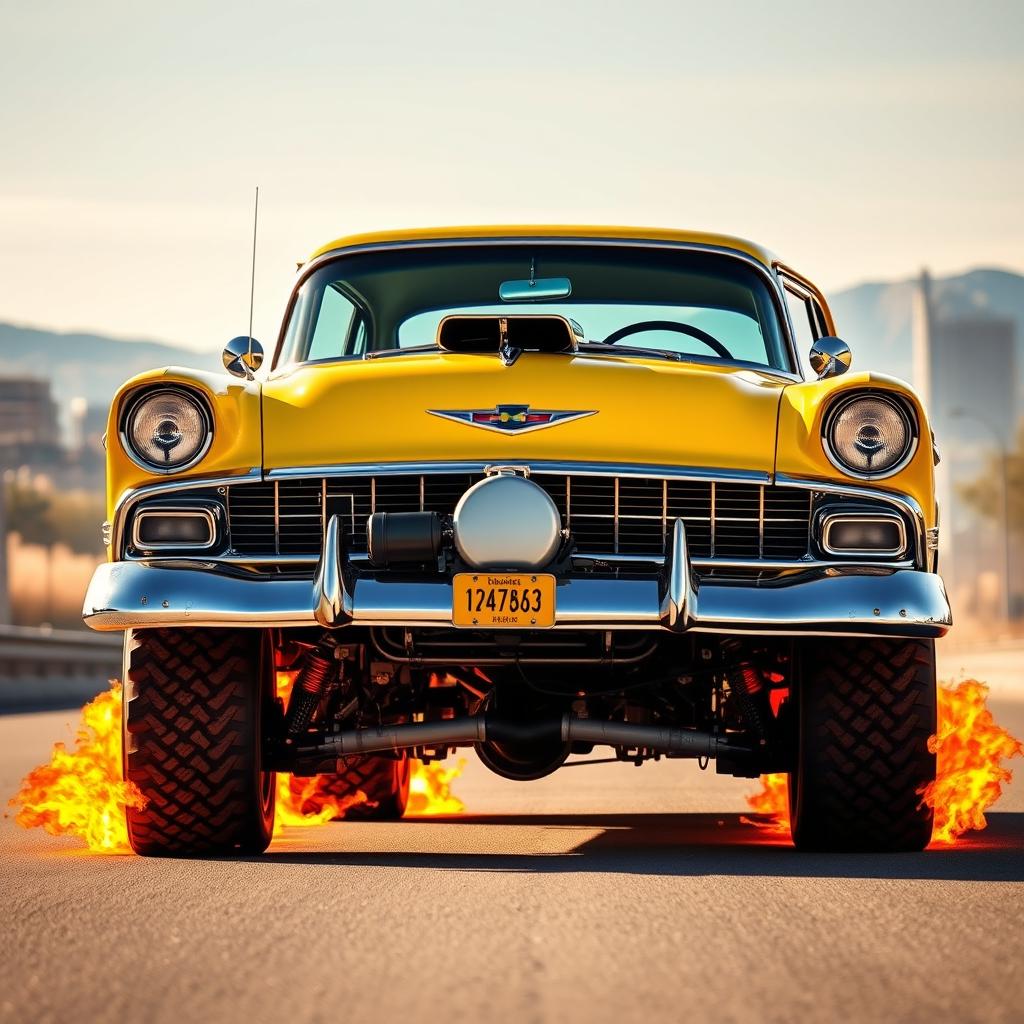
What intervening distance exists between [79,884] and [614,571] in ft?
5.97

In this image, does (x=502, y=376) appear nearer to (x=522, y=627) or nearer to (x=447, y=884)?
(x=522, y=627)

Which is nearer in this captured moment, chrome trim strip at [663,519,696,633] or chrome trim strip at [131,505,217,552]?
chrome trim strip at [663,519,696,633]

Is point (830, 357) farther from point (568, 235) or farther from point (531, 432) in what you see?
point (531, 432)

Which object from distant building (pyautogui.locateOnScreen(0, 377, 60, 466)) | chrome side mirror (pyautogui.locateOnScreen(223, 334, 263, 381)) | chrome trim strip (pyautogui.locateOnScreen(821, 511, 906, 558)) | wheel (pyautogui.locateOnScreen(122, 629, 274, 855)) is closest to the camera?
wheel (pyautogui.locateOnScreen(122, 629, 274, 855))

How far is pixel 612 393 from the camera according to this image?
637cm

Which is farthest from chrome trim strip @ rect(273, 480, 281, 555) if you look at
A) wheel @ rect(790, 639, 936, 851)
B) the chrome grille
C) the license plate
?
wheel @ rect(790, 639, 936, 851)

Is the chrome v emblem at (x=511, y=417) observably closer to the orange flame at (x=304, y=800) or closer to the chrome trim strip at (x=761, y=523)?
the chrome trim strip at (x=761, y=523)

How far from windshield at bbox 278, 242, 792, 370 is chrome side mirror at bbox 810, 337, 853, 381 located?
34 centimetres

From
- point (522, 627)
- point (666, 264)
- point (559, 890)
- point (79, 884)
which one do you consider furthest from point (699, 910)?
point (666, 264)

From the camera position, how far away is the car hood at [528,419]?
625cm

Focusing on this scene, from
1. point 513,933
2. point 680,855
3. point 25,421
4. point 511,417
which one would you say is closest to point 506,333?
point 511,417

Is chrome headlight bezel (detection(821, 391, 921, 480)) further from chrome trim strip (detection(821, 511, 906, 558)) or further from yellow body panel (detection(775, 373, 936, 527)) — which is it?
chrome trim strip (detection(821, 511, 906, 558))

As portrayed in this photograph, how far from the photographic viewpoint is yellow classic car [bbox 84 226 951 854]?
5.98m

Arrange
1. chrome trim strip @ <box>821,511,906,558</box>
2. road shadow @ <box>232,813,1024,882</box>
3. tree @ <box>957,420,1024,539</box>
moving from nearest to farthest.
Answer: road shadow @ <box>232,813,1024,882</box> → chrome trim strip @ <box>821,511,906,558</box> → tree @ <box>957,420,1024,539</box>
